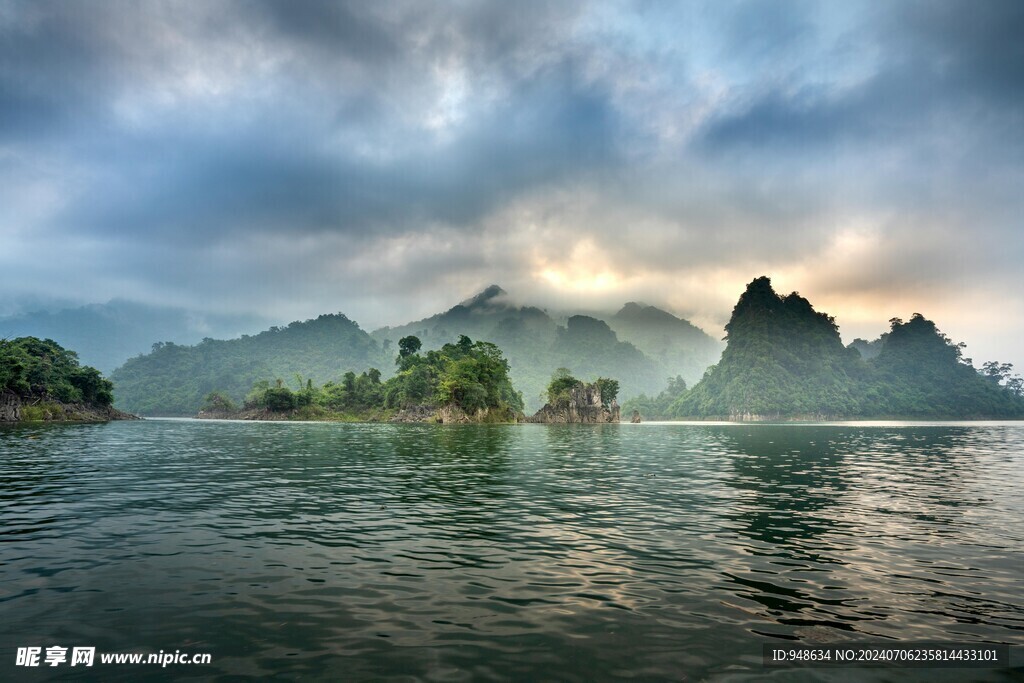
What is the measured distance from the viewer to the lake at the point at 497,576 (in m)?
9.02

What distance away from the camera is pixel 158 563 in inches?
569

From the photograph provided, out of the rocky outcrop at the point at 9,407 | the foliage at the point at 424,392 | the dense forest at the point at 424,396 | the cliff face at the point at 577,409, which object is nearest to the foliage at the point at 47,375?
the rocky outcrop at the point at 9,407

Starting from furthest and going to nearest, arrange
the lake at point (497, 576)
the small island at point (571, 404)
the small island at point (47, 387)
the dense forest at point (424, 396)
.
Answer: the small island at point (571, 404), the dense forest at point (424, 396), the small island at point (47, 387), the lake at point (497, 576)

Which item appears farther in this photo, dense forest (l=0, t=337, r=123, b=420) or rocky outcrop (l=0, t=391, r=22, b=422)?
dense forest (l=0, t=337, r=123, b=420)

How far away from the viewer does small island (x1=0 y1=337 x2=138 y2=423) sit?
101500mm

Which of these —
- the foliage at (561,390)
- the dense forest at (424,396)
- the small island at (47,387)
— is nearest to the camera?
the small island at (47,387)

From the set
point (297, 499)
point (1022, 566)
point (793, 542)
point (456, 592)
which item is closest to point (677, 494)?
point (793, 542)

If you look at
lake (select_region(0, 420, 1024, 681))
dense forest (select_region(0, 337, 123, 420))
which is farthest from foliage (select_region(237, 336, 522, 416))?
lake (select_region(0, 420, 1024, 681))

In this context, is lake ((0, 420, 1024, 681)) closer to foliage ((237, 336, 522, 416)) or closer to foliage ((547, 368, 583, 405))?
foliage ((237, 336, 522, 416))

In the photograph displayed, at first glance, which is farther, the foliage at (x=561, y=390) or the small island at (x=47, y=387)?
the foliage at (x=561, y=390)

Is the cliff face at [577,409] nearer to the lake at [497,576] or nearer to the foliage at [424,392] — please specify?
the foliage at [424,392]

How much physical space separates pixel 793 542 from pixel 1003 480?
27.9m

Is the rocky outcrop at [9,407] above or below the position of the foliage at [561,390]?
below

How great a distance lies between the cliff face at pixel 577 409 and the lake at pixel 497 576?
6252 inches
